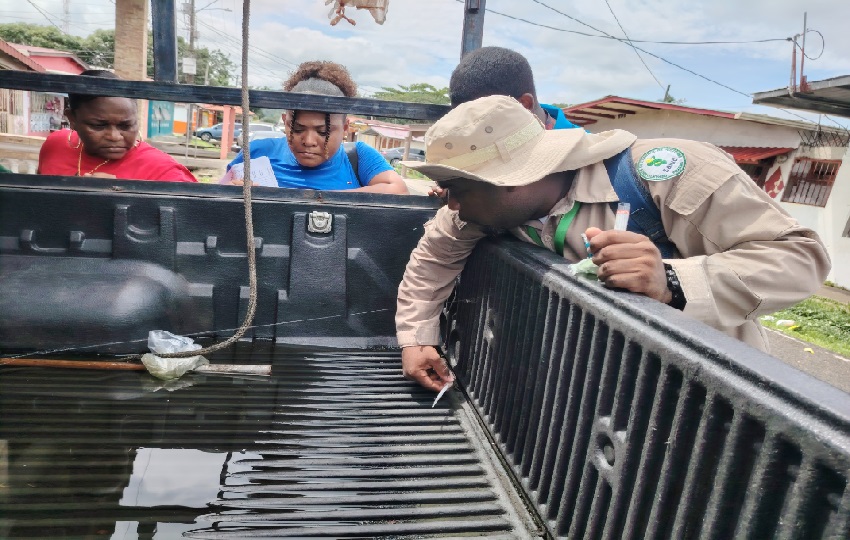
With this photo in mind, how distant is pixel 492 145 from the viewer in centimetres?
160

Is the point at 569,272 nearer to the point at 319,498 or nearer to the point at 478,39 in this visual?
the point at 319,498

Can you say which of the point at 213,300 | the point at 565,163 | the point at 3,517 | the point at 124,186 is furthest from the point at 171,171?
the point at 565,163

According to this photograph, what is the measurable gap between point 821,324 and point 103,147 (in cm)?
844

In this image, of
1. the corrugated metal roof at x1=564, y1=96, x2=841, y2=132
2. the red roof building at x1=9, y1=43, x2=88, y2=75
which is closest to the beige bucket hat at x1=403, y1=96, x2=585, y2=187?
the corrugated metal roof at x1=564, y1=96, x2=841, y2=132

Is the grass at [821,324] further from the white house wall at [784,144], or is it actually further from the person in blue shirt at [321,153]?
the person in blue shirt at [321,153]

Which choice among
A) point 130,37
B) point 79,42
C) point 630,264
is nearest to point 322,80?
point 630,264

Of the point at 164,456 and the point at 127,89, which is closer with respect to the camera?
the point at 164,456

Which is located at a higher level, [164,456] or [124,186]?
[124,186]

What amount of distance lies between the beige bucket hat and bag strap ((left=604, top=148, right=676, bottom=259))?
0.13 meters

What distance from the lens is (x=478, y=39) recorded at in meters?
2.47

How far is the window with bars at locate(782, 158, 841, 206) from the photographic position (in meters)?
11.7

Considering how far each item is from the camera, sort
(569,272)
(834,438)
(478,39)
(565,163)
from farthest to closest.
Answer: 1. (478,39)
2. (565,163)
3. (569,272)
4. (834,438)

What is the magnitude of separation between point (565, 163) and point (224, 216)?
1.29 m

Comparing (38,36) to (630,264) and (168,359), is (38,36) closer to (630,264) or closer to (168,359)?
(168,359)
